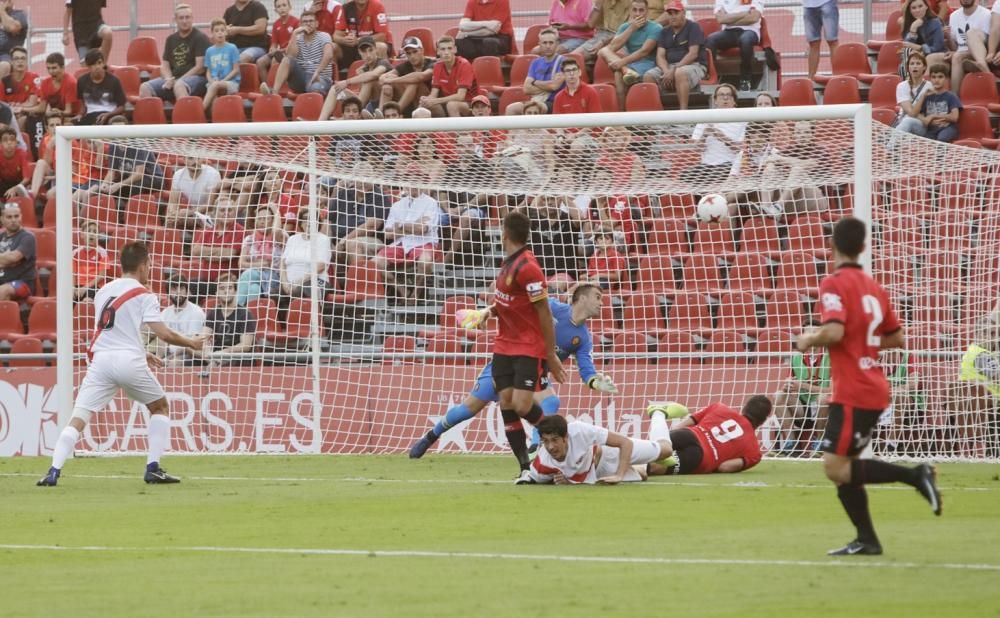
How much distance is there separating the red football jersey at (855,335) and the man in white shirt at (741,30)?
1310 cm

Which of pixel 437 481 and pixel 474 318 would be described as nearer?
pixel 437 481

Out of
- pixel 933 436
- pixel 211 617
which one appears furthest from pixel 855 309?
pixel 933 436

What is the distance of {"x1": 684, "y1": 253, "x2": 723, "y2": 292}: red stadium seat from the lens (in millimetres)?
16797

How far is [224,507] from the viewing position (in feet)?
37.6

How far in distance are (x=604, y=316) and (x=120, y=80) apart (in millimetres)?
10526

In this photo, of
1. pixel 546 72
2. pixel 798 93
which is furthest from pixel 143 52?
pixel 798 93

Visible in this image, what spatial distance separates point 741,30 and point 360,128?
7589mm

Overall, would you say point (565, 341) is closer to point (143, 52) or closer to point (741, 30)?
point (741, 30)

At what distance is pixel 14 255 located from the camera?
20109 millimetres

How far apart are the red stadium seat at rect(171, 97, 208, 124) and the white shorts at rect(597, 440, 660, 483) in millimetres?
12117

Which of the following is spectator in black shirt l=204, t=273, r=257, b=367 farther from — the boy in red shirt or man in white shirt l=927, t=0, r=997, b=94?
man in white shirt l=927, t=0, r=997, b=94

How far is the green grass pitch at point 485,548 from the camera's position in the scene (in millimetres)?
7246

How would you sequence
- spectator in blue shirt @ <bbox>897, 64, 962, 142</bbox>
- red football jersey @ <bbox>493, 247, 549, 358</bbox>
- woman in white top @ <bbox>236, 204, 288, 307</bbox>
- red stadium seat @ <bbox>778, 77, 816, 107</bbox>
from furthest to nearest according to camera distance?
1. red stadium seat @ <bbox>778, 77, 816, 107</bbox>
2. spectator in blue shirt @ <bbox>897, 64, 962, 142</bbox>
3. woman in white top @ <bbox>236, 204, 288, 307</bbox>
4. red football jersey @ <bbox>493, 247, 549, 358</bbox>

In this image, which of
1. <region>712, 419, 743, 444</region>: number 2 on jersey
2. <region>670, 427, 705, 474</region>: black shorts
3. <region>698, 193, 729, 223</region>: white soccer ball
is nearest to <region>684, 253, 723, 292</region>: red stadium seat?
<region>698, 193, 729, 223</region>: white soccer ball
